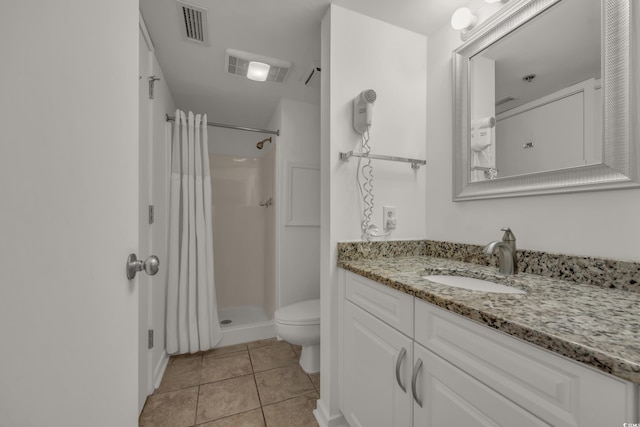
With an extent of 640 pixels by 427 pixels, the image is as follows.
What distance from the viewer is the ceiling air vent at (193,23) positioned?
52.8 inches

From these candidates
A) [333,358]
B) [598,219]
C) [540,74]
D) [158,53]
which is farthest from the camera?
[158,53]

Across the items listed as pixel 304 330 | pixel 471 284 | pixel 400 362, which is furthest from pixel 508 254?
pixel 304 330

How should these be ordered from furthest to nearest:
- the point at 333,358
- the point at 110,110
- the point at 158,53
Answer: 1. the point at 158,53
2. the point at 333,358
3. the point at 110,110

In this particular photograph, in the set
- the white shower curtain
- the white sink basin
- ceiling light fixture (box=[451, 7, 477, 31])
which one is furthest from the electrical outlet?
the white shower curtain

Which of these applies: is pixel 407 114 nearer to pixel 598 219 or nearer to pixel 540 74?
pixel 540 74

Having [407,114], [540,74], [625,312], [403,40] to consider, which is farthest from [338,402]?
[403,40]

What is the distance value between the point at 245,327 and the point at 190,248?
851 millimetres

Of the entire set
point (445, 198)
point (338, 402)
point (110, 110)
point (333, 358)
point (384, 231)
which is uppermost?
point (110, 110)

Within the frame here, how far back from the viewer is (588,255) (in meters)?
0.89

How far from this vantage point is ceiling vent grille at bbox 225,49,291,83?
174cm

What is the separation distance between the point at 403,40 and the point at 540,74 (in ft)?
2.51

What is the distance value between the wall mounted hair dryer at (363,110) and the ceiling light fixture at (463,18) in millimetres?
508

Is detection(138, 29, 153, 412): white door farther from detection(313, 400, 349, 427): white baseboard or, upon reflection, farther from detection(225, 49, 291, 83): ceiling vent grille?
detection(313, 400, 349, 427): white baseboard

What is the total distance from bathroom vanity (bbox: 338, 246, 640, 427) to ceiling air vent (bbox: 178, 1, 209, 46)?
5.13 feet
